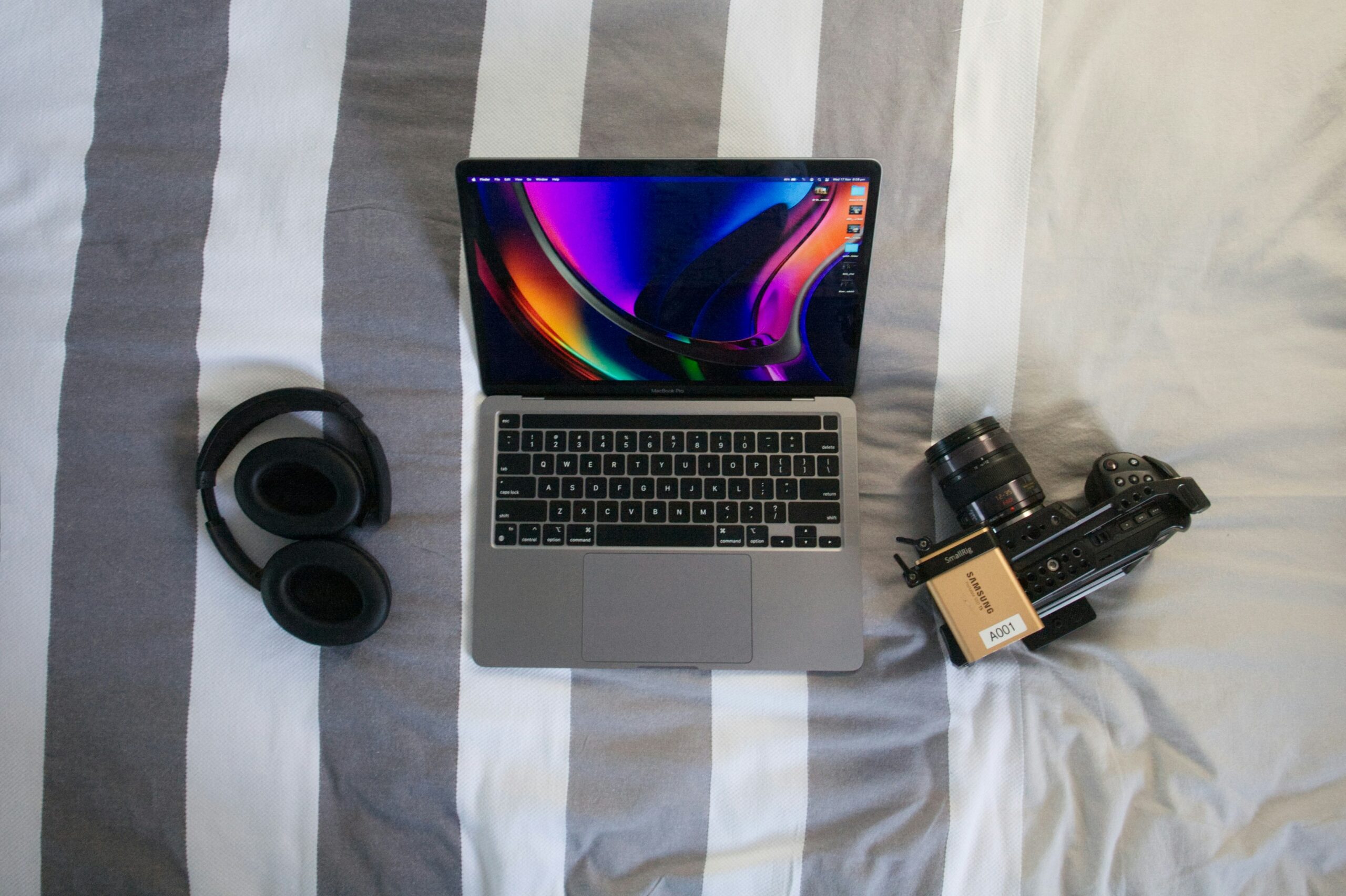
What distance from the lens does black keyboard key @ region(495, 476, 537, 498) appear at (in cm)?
84

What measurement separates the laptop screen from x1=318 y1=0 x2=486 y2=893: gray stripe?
0.31 ft

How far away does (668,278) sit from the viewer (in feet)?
2.63

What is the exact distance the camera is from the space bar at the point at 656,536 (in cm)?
83

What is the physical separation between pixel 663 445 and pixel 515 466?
151 mm

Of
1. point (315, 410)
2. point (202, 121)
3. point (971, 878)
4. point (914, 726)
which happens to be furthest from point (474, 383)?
point (971, 878)

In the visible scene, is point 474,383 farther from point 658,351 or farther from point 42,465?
point 42,465

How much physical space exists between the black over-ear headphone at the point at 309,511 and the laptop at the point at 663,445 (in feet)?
0.34

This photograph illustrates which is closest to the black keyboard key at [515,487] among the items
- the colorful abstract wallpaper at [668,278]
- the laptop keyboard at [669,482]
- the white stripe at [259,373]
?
the laptop keyboard at [669,482]

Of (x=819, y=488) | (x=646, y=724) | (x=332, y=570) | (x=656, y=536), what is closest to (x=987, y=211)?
(x=819, y=488)

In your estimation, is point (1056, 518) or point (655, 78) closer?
point (1056, 518)

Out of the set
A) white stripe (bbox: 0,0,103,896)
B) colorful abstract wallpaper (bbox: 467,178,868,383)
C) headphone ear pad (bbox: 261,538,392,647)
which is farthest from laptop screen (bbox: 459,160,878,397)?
white stripe (bbox: 0,0,103,896)

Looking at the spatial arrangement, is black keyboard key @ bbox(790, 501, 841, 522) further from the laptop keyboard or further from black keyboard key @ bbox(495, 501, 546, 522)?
black keyboard key @ bbox(495, 501, 546, 522)

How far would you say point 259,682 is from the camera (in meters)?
0.84

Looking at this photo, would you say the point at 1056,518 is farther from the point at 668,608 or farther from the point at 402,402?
the point at 402,402
